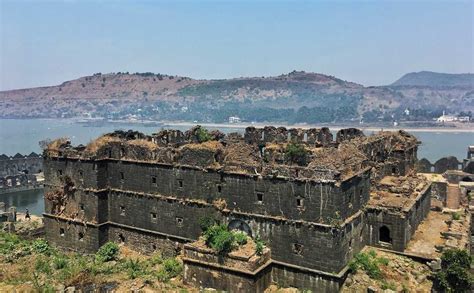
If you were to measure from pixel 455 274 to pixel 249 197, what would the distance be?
10.2 meters

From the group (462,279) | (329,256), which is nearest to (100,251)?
(329,256)

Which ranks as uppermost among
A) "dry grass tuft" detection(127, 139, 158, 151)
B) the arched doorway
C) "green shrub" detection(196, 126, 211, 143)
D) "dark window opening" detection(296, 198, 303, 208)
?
"green shrub" detection(196, 126, 211, 143)

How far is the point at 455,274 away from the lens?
70.0 feet

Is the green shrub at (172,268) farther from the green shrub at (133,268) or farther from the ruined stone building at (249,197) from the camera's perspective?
the ruined stone building at (249,197)

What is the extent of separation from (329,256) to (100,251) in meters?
14.0

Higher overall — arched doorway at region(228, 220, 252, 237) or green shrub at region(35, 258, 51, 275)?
arched doorway at region(228, 220, 252, 237)

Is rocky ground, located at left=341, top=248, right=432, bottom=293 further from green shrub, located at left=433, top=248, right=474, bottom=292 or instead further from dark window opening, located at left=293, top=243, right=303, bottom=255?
dark window opening, located at left=293, top=243, right=303, bottom=255

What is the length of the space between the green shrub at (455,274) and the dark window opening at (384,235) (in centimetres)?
333

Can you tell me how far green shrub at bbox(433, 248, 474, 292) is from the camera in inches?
838

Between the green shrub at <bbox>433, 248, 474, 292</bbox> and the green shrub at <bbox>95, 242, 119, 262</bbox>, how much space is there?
57.7 feet

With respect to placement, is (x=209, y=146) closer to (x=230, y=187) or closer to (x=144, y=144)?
(x=230, y=187)

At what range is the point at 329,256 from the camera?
21.4 metres

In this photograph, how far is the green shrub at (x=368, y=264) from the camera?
22234 mm

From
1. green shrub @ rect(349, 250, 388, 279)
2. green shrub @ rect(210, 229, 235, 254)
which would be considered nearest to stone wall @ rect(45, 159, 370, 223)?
green shrub @ rect(210, 229, 235, 254)
